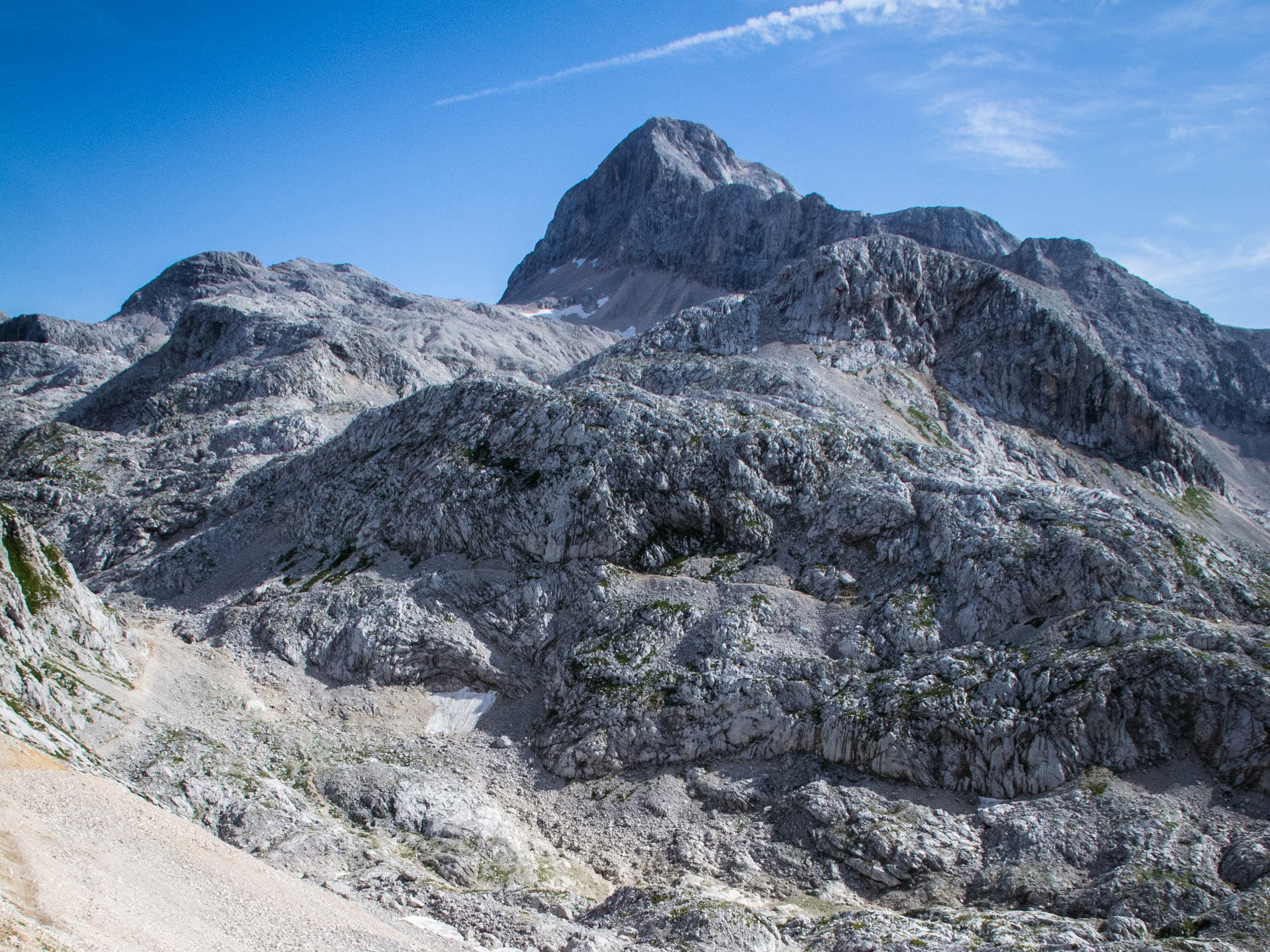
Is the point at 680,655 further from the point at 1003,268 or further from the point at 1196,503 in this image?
the point at 1003,268

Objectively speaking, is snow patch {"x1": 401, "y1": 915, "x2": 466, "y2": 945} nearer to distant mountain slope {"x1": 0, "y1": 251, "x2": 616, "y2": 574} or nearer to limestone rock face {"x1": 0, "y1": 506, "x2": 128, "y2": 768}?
limestone rock face {"x1": 0, "y1": 506, "x2": 128, "y2": 768}

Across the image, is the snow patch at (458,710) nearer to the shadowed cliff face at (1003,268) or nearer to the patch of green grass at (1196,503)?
the patch of green grass at (1196,503)

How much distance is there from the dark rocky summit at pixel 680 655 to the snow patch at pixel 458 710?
0.35 metres

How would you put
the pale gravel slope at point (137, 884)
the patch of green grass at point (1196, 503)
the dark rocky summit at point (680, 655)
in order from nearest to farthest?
the pale gravel slope at point (137, 884)
the dark rocky summit at point (680, 655)
the patch of green grass at point (1196, 503)

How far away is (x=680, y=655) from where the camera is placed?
42.7 m

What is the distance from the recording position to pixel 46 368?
120250 millimetres

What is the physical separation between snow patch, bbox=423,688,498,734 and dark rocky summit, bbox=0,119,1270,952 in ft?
1.15

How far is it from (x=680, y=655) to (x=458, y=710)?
41.7ft

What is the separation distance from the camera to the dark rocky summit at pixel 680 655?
29234mm

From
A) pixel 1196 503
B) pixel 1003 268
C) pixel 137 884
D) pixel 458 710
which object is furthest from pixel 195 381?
pixel 1003 268

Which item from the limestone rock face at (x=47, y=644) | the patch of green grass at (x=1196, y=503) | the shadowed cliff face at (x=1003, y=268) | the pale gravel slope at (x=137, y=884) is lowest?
the pale gravel slope at (x=137, y=884)

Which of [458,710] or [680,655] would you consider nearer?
[680,655]

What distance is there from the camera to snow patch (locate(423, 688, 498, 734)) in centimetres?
4212

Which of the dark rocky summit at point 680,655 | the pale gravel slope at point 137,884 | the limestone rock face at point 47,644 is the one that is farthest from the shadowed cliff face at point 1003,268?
the limestone rock face at point 47,644
